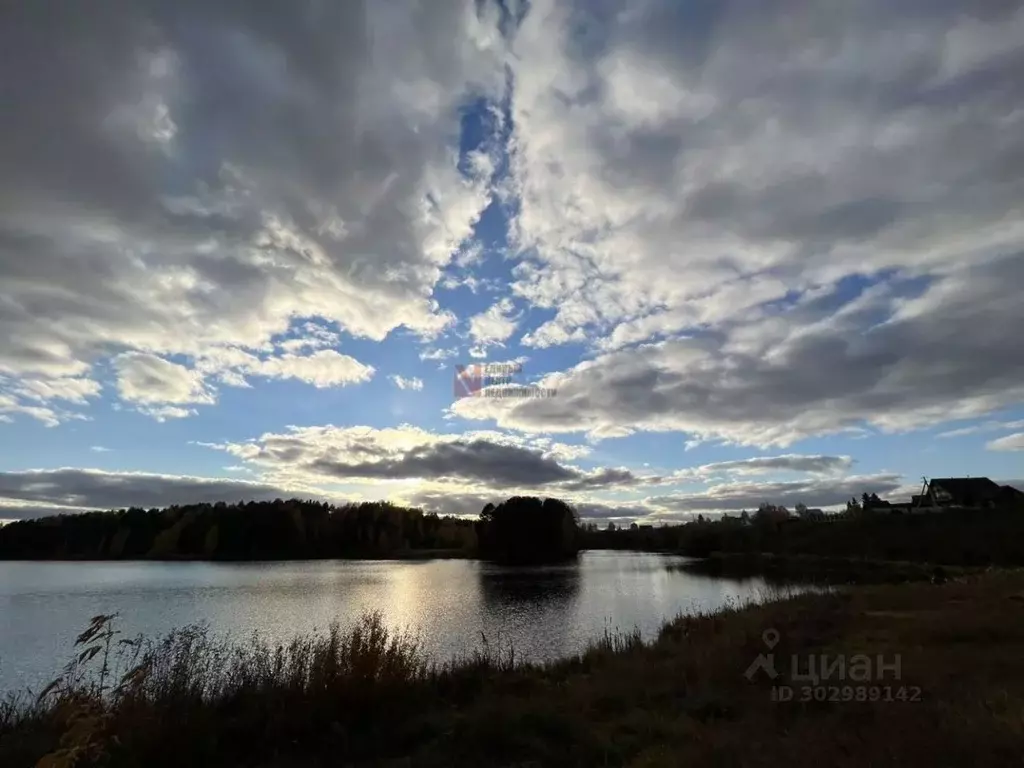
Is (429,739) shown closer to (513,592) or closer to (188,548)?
(513,592)

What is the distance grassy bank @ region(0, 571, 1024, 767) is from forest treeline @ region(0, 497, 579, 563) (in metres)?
94.2

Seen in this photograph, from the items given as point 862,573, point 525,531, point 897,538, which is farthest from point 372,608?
point 525,531

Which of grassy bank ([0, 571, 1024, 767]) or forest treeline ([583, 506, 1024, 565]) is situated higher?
forest treeline ([583, 506, 1024, 565])

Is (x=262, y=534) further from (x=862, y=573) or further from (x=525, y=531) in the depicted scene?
(x=862, y=573)

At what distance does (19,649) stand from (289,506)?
118278mm

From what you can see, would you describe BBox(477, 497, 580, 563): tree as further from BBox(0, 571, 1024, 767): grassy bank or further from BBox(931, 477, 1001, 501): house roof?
BBox(0, 571, 1024, 767): grassy bank

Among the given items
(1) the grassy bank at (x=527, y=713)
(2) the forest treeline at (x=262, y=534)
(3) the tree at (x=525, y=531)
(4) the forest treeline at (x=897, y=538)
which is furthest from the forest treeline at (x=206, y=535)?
(1) the grassy bank at (x=527, y=713)

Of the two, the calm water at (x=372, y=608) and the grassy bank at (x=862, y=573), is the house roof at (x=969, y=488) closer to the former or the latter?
the grassy bank at (x=862, y=573)

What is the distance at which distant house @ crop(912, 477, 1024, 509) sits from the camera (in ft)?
301

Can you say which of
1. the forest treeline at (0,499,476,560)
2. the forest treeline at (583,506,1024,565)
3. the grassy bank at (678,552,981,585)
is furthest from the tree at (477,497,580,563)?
the grassy bank at (678,552,981,585)

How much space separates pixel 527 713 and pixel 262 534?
398ft

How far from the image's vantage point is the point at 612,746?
7668 millimetres

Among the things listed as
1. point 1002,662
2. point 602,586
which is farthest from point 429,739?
point 602,586

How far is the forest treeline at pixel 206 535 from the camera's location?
11819cm
